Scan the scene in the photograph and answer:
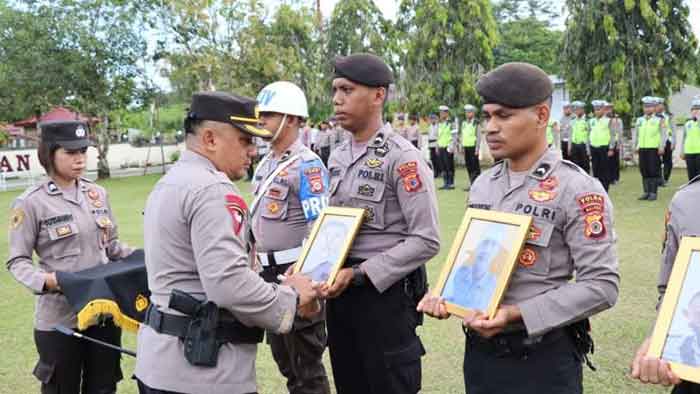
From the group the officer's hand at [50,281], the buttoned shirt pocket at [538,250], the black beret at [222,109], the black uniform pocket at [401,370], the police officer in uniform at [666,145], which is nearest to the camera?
the buttoned shirt pocket at [538,250]

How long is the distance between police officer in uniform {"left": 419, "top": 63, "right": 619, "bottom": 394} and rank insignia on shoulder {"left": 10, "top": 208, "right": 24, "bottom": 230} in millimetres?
2218

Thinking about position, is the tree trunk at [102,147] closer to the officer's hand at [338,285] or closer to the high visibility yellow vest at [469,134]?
the high visibility yellow vest at [469,134]

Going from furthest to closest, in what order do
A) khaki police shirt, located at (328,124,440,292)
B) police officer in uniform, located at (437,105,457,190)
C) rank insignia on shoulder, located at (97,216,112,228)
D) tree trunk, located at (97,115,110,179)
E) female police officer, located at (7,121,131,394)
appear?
tree trunk, located at (97,115,110,179) < police officer in uniform, located at (437,105,457,190) < rank insignia on shoulder, located at (97,216,112,228) < female police officer, located at (7,121,131,394) < khaki police shirt, located at (328,124,440,292)

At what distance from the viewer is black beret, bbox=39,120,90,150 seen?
11.3 ft

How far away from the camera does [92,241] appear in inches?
139

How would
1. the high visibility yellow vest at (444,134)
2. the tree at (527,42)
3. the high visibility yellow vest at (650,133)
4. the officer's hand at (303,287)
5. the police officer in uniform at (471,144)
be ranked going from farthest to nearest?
the tree at (527,42) < the high visibility yellow vest at (444,134) < the police officer in uniform at (471,144) < the high visibility yellow vest at (650,133) < the officer's hand at (303,287)

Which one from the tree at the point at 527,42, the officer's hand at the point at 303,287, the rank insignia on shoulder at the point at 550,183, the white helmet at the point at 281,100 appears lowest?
the officer's hand at the point at 303,287

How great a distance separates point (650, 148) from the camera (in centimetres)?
1253

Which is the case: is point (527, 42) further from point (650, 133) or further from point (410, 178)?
point (410, 178)

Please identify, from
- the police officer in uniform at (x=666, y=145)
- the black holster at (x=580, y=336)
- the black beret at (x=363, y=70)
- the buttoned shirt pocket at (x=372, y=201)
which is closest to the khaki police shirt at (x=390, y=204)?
the buttoned shirt pocket at (x=372, y=201)

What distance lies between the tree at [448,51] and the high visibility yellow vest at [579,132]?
7056 millimetres

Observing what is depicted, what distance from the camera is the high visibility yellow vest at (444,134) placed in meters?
17.2

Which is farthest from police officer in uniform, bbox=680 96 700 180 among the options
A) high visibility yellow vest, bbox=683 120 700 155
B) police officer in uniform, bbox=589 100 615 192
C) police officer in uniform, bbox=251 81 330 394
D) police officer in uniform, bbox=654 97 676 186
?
police officer in uniform, bbox=251 81 330 394

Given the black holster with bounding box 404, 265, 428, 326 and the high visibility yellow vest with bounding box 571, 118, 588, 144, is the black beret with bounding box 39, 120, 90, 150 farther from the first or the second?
the high visibility yellow vest with bounding box 571, 118, 588, 144
